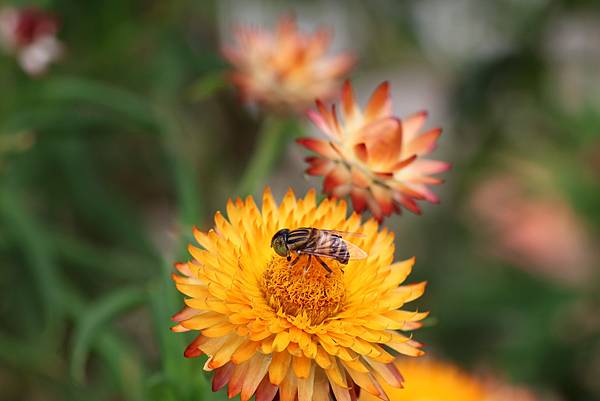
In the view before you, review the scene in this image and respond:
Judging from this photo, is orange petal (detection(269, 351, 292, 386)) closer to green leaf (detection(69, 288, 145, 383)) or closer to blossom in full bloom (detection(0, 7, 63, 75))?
green leaf (detection(69, 288, 145, 383))

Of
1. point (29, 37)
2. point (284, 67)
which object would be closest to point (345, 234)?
point (284, 67)

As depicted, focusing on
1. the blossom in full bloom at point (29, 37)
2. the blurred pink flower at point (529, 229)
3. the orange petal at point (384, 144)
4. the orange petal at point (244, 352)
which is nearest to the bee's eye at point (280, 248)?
the orange petal at point (244, 352)

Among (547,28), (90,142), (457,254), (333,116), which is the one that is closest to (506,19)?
(547,28)

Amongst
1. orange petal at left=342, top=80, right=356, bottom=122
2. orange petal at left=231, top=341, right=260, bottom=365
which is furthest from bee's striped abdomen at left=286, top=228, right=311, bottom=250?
orange petal at left=342, top=80, right=356, bottom=122

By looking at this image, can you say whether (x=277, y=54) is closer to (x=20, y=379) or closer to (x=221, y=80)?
(x=221, y=80)

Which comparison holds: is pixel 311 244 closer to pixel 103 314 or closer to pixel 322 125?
pixel 322 125

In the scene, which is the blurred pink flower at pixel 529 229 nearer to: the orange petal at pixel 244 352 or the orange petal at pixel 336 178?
the orange petal at pixel 336 178

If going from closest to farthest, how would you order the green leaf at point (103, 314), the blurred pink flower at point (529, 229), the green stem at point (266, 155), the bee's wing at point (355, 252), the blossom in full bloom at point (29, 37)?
the bee's wing at point (355, 252), the green leaf at point (103, 314), the green stem at point (266, 155), the blossom in full bloom at point (29, 37), the blurred pink flower at point (529, 229)
